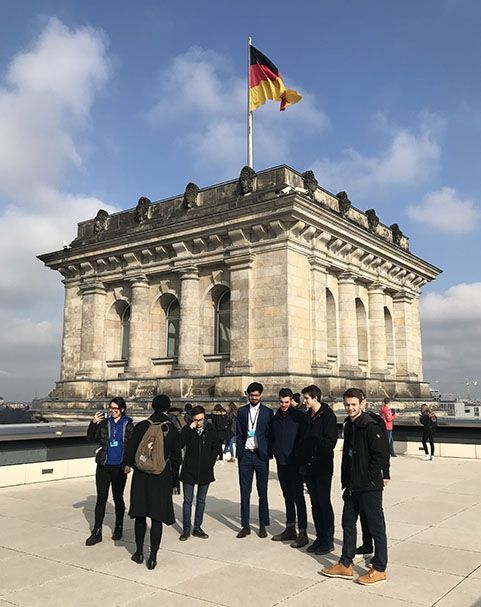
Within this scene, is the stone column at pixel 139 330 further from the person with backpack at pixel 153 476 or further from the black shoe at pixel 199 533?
the person with backpack at pixel 153 476

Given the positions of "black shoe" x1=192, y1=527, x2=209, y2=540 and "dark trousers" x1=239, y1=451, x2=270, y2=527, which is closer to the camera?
"black shoe" x1=192, y1=527, x2=209, y2=540

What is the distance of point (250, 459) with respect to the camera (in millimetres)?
8398

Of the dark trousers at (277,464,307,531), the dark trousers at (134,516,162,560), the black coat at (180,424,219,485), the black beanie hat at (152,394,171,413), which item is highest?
the black beanie hat at (152,394,171,413)

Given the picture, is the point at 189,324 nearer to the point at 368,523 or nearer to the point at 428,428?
the point at 428,428

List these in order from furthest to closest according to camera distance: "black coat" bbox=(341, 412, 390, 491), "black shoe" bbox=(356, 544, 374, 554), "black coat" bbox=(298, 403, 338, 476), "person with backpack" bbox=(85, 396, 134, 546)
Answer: "person with backpack" bbox=(85, 396, 134, 546) < "black coat" bbox=(298, 403, 338, 476) < "black shoe" bbox=(356, 544, 374, 554) < "black coat" bbox=(341, 412, 390, 491)

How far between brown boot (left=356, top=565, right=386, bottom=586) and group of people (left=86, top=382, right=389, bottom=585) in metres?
0.01

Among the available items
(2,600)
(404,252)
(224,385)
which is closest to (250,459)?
(2,600)

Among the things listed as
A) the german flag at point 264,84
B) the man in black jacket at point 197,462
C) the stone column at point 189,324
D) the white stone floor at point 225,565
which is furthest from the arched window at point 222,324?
the man in black jacket at point 197,462

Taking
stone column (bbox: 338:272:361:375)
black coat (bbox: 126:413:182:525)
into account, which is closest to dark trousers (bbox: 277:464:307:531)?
black coat (bbox: 126:413:182:525)

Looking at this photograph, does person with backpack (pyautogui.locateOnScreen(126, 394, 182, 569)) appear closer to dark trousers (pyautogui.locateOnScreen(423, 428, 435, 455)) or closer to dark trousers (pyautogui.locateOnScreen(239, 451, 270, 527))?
dark trousers (pyautogui.locateOnScreen(239, 451, 270, 527))

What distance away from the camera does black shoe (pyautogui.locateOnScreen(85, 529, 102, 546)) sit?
7.60 metres

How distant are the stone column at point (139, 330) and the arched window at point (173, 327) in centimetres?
98

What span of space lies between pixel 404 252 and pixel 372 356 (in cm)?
584

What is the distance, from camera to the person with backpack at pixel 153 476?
679cm
